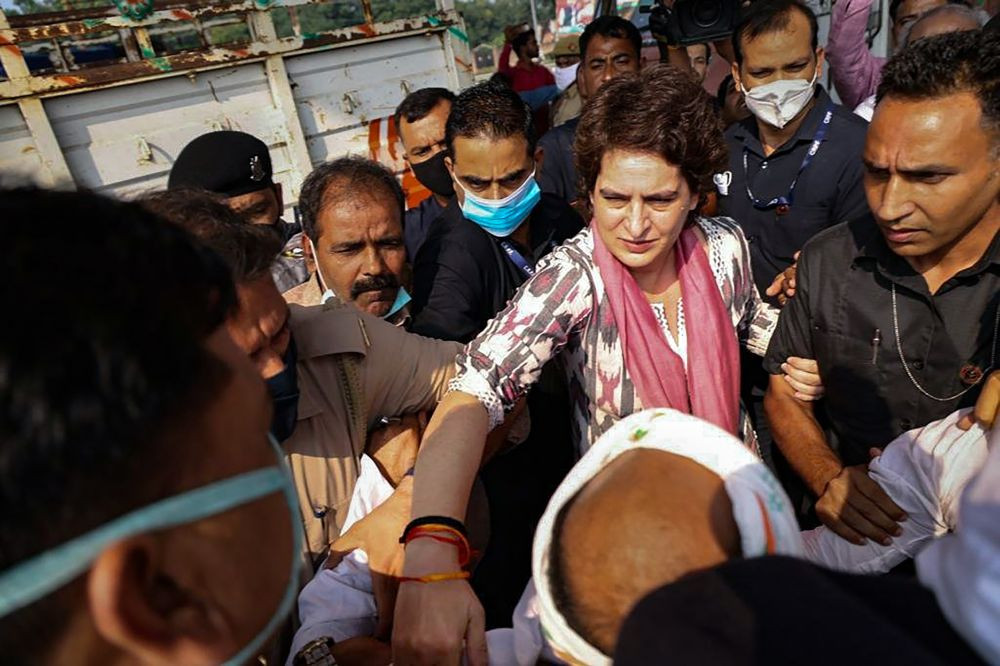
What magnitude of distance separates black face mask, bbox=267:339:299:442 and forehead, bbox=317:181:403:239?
1110 millimetres

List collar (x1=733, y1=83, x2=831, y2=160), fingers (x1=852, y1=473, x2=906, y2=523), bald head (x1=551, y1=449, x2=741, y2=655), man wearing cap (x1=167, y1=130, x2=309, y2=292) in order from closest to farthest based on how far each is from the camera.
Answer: bald head (x1=551, y1=449, x2=741, y2=655)
fingers (x1=852, y1=473, x2=906, y2=523)
man wearing cap (x1=167, y1=130, x2=309, y2=292)
collar (x1=733, y1=83, x2=831, y2=160)

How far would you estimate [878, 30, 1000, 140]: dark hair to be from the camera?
5.04 ft

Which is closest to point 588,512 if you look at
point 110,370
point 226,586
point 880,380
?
point 226,586

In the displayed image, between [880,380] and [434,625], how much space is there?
1.44m

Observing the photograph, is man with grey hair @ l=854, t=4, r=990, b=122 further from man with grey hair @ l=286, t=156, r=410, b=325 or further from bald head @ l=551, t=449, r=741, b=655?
bald head @ l=551, t=449, r=741, b=655

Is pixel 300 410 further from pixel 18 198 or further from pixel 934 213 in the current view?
pixel 934 213

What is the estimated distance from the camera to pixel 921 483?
1436 millimetres

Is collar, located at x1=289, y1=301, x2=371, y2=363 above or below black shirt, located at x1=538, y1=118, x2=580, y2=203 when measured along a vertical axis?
above

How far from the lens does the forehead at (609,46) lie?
4.38 meters

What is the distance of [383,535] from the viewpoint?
54.6 inches

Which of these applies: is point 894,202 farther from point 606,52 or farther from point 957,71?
point 606,52

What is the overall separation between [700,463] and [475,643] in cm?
63

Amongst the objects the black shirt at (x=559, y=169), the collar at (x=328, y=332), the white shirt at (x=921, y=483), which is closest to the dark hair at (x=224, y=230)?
the collar at (x=328, y=332)

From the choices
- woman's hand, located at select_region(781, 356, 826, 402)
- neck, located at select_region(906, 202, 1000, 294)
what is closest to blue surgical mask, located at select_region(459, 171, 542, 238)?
woman's hand, located at select_region(781, 356, 826, 402)
